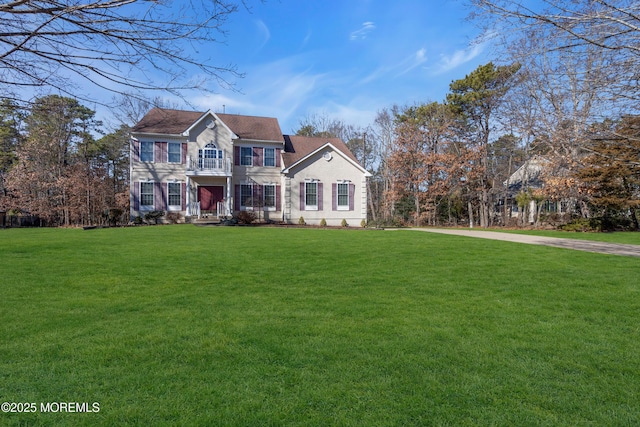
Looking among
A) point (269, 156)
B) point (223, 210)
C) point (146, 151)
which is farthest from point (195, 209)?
point (269, 156)

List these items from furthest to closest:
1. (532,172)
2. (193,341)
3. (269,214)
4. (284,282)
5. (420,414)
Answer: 1. (532,172)
2. (269,214)
3. (284,282)
4. (193,341)
5. (420,414)

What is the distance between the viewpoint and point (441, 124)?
2817 cm

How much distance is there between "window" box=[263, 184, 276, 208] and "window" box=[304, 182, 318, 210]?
218 cm

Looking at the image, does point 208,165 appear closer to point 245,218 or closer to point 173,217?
point 173,217

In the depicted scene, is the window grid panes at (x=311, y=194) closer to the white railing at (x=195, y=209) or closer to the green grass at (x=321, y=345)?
the white railing at (x=195, y=209)

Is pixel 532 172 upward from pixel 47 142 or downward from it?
downward

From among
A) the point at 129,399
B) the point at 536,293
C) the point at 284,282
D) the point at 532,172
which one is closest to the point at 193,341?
the point at 129,399

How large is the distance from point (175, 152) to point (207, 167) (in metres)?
2.35

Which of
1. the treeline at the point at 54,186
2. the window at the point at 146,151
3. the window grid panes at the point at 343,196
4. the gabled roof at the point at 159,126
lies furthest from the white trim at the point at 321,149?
the treeline at the point at 54,186

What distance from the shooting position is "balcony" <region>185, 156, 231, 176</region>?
21286 millimetres

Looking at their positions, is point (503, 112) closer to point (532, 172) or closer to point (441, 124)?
point (441, 124)

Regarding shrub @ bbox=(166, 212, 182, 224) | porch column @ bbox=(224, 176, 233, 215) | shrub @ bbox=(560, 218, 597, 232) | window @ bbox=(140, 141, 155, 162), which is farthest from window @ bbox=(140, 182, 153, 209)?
shrub @ bbox=(560, 218, 597, 232)

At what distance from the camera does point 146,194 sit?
2152 cm

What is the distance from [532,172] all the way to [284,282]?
92.5 ft
